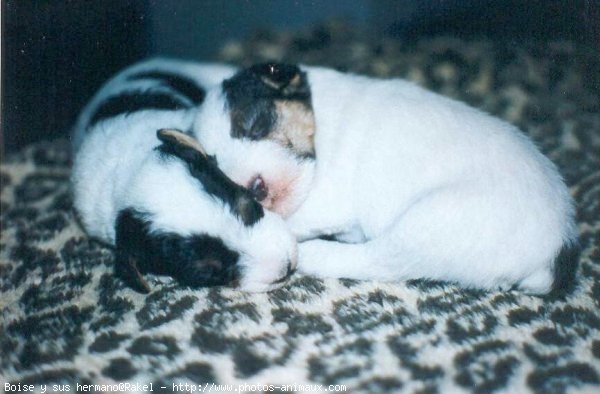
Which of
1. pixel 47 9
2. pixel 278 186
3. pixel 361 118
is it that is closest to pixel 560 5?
pixel 361 118

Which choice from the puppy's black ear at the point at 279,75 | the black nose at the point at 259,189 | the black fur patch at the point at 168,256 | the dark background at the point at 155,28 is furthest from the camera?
the dark background at the point at 155,28

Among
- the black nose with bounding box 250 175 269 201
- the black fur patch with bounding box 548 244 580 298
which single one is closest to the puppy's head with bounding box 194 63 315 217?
the black nose with bounding box 250 175 269 201

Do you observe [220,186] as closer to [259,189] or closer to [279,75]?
[259,189]

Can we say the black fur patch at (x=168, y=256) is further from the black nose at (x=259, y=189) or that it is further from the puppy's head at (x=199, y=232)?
the black nose at (x=259, y=189)

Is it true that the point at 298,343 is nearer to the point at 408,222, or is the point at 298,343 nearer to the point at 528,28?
the point at 408,222

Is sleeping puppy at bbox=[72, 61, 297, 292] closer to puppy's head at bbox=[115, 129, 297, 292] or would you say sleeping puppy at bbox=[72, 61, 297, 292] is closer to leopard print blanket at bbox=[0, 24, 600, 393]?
puppy's head at bbox=[115, 129, 297, 292]

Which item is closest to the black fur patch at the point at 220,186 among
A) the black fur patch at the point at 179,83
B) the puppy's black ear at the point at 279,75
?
the puppy's black ear at the point at 279,75
